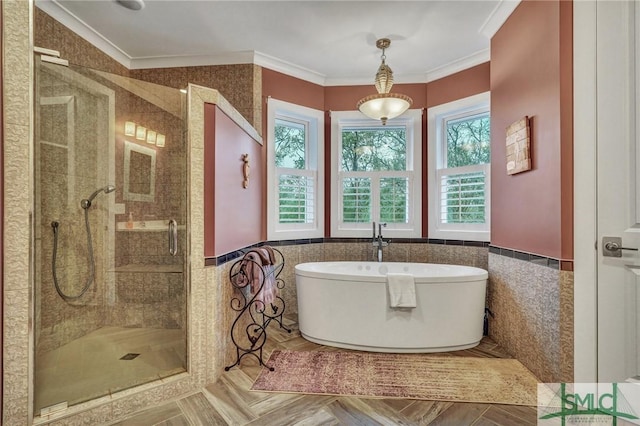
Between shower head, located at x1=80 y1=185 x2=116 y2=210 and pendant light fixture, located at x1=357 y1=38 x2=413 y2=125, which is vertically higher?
pendant light fixture, located at x1=357 y1=38 x2=413 y2=125

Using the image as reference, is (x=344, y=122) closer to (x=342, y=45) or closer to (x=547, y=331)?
(x=342, y=45)

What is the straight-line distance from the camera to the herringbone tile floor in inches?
65.9

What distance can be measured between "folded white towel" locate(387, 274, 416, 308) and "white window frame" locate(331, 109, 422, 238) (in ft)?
3.84

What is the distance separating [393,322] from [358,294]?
35 cm

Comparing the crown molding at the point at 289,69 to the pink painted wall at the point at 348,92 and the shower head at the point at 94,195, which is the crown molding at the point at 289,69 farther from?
the shower head at the point at 94,195

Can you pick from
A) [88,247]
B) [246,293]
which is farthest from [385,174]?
[88,247]

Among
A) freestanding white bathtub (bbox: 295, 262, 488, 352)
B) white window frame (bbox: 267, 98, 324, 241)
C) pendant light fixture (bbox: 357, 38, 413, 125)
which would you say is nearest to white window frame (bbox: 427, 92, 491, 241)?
freestanding white bathtub (bbox: 295, 262, 488, 352)

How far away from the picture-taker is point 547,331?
1.96 meters

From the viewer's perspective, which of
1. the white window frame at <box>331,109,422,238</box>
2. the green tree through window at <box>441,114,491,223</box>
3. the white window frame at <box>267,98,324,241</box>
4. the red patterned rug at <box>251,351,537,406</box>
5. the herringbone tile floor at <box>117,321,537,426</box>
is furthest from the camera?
the white window frame at <box>331,109,422,238</box>

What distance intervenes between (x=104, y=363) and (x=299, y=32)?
9.72ft

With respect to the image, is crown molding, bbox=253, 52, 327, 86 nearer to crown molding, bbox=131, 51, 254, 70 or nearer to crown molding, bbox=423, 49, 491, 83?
crown molding, bbox=131, 51, 254, 70

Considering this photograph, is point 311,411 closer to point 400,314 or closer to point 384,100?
point 400,314

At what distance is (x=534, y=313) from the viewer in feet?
6.91

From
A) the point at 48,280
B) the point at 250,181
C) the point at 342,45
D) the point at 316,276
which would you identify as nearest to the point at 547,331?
the point at 316,276
